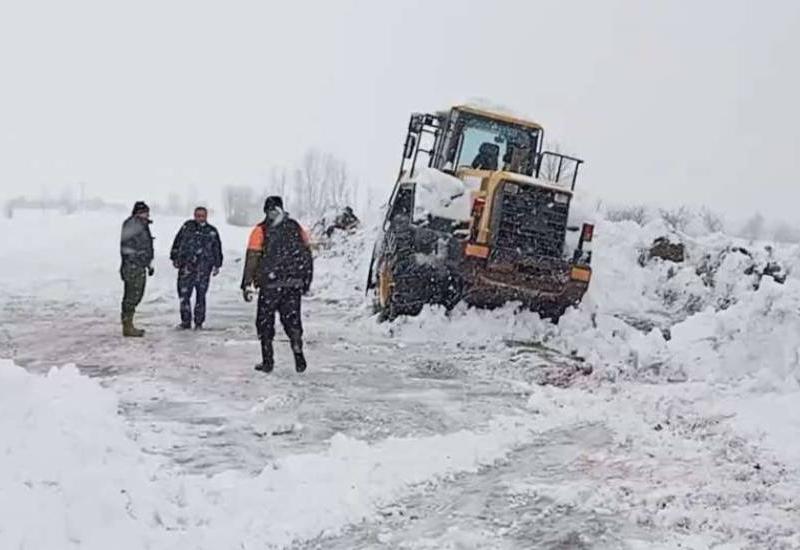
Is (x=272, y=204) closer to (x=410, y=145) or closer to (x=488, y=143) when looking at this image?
(x=410, y=145)

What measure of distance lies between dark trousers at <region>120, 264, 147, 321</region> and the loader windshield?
16.9ft

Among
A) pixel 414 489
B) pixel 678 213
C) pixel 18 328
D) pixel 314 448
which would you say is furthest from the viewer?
pixel 678 213

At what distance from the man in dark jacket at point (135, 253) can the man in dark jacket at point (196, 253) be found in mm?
759

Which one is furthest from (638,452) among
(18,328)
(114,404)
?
(18,328)

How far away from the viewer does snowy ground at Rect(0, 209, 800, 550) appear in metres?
4.88

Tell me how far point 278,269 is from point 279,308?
40 centimetres

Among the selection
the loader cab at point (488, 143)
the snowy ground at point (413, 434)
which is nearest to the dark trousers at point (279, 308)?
the snowy ground at point (413, 434)

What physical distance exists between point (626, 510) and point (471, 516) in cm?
Answer: 90

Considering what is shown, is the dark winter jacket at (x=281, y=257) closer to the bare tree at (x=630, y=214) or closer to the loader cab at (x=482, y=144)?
the loader cab at (x=482, y=144)

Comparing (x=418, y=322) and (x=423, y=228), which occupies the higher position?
(x=423, y=228)

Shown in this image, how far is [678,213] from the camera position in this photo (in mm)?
33938

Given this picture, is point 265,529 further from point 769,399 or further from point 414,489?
point 769,399

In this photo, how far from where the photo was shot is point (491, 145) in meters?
14.2

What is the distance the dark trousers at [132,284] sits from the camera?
1105 cm
